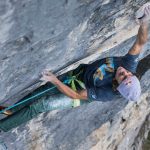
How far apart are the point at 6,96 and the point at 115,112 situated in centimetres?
302

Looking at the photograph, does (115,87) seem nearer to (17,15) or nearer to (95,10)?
(95,10)

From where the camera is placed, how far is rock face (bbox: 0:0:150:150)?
3242mm

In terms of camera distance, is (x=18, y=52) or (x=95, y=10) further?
(x=95, y=10)

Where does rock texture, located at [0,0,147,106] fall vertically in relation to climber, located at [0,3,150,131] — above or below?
above

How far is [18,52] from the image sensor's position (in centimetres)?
347

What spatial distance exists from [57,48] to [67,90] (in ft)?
1.34

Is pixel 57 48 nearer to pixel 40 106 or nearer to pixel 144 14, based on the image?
pixel 40 106

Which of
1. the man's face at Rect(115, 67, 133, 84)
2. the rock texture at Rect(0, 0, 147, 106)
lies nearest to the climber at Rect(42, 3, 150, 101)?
the man's face at Rect(115, 67, 133, 84)

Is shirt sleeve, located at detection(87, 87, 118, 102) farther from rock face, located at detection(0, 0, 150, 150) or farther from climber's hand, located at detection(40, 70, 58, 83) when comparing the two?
rock face, located at detection(0, 0, 150, 150)

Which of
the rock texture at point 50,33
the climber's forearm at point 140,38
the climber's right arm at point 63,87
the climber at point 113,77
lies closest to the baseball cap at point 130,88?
the climber at point 113,77

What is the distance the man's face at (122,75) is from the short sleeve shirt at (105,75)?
0.11 meters

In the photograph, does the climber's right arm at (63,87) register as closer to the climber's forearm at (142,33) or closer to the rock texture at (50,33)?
the rock texture at (50,33)

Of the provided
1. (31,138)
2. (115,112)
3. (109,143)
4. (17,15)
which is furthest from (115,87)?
(109,143)

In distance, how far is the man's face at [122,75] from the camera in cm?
366
